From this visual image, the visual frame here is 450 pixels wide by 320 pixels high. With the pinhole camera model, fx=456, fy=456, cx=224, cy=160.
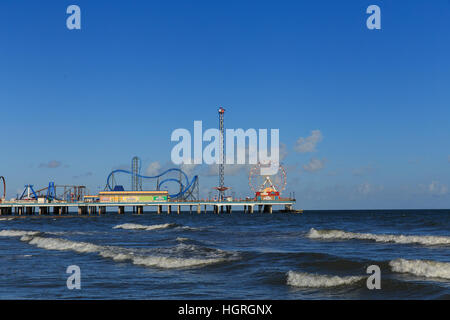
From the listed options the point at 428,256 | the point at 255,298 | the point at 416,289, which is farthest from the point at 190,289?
the point at 428,256

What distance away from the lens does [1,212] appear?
133 meters

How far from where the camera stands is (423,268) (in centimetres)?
1780

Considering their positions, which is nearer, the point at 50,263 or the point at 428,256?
the point at 50,263

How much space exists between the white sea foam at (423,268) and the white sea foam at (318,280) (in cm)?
298

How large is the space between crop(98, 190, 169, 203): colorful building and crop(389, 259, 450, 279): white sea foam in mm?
118089

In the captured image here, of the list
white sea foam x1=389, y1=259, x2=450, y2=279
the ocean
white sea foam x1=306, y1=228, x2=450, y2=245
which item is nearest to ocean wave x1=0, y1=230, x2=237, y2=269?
the ocean

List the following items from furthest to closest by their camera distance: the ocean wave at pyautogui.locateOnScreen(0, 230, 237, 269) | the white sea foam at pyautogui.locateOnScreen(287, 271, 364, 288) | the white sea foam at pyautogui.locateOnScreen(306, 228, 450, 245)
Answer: the white sea foam at pyautogui.locateOnScreen(306, 228, 450, 245) → the ocean wave at pyautogui.locateOnScreen(0, 230, 237, 269) → the white sea foam at pyautogui.locateOnScreen(287, 271, 364, 288)

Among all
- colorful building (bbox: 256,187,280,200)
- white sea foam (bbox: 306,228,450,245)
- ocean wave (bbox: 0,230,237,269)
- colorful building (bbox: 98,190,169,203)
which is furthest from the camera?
colorful building (bbox: 256,187,280,200)

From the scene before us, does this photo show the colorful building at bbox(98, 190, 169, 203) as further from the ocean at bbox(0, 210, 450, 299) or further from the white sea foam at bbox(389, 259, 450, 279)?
the white sea foam at bbox(389, 259, 450, 279)

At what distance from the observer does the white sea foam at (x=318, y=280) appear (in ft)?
51.0

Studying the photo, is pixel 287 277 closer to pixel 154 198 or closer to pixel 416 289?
pixel 416 289

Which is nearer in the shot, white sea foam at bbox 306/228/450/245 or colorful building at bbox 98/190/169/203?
white sea foam at bbox 306/228/450/245

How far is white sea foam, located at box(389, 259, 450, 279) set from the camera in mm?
17094
